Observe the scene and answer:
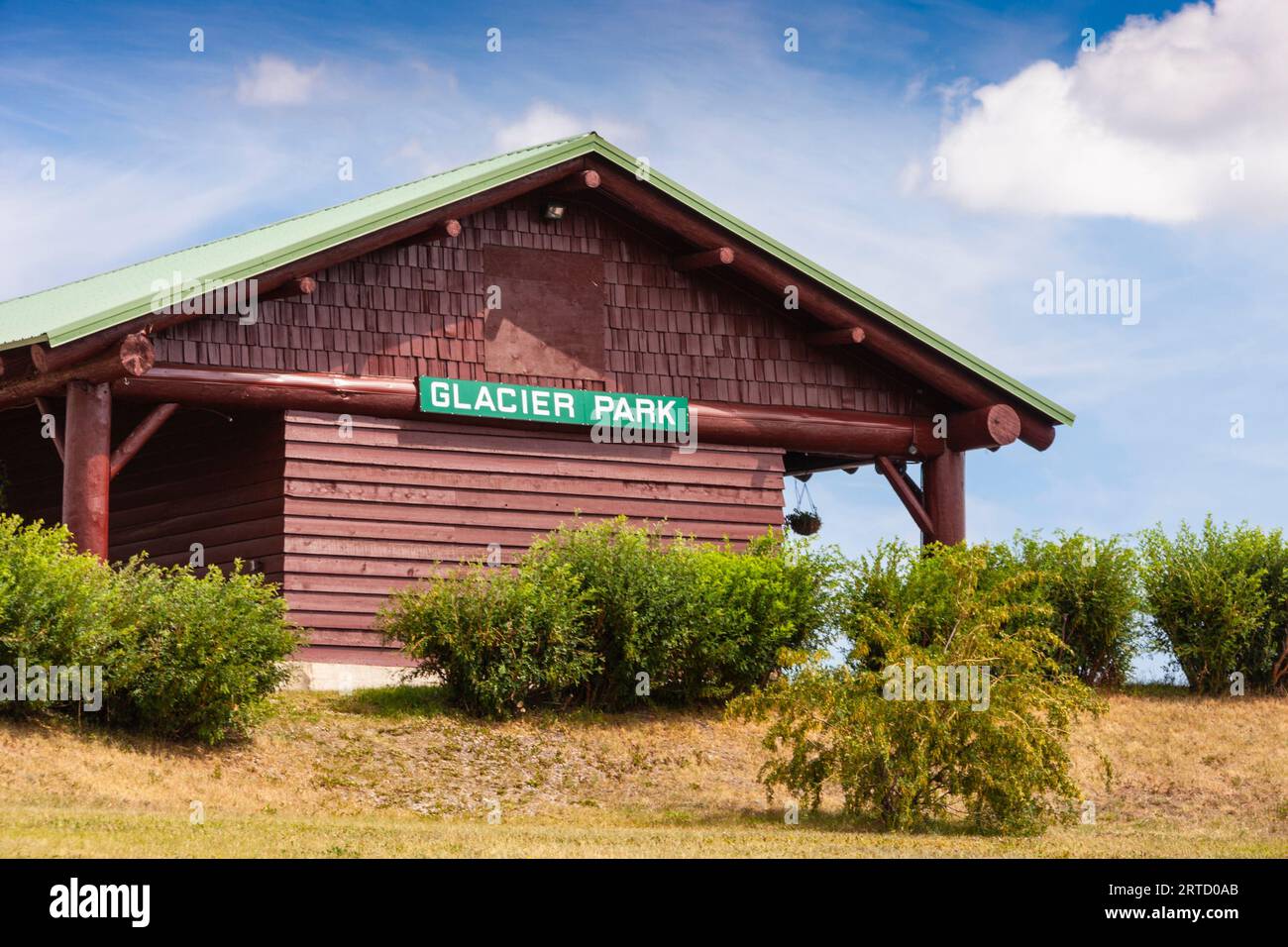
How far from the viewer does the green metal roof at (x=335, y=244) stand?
23984 mm

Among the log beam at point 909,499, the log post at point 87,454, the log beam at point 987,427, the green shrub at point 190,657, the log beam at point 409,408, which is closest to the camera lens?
the green shrub at point 190,657

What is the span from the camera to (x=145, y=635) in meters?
20.4

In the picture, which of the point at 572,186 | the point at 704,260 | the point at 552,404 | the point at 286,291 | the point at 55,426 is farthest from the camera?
the point at 704,260

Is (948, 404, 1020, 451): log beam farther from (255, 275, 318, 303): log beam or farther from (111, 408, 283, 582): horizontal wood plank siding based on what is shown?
(111, 408, 283, 582): horizontal wood plank siding

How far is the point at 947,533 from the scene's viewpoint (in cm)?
2942

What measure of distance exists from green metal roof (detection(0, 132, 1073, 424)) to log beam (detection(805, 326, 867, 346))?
0.42 metres

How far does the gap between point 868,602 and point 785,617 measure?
1458 mm

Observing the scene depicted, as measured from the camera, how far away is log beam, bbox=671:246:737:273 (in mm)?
27453

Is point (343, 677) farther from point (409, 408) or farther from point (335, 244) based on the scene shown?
point (335, 244)

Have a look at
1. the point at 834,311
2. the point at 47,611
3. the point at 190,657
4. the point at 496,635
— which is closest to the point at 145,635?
the point at 190,657

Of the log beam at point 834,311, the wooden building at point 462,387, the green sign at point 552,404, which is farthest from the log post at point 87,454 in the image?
the log beam at point 834,311

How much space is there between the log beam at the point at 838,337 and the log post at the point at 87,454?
35.3ft

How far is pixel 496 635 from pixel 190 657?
13.8 feet

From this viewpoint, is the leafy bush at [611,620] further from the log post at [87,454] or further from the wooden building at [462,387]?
the log post at [87,454]
